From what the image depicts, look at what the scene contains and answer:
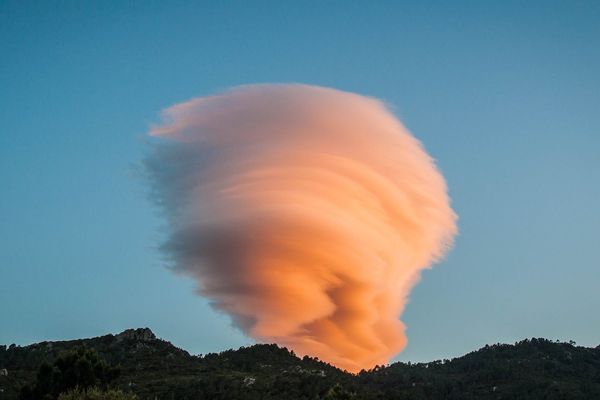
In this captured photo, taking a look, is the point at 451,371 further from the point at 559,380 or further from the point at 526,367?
the point at 559,380

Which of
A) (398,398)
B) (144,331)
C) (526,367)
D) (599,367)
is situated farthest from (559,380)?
(144,331)

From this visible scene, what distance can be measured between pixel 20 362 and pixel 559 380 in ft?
A: 342

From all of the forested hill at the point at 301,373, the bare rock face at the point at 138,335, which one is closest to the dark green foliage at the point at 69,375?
the forested hill at the point at 301,373

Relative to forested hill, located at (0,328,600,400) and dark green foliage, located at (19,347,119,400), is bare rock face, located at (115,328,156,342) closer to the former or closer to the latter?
forested hill, located at (0,328,600,400)

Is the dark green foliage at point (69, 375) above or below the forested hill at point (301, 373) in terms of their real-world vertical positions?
below

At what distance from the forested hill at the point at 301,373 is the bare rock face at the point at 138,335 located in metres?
0.20

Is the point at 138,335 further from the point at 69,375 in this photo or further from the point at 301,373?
the point at 69,375

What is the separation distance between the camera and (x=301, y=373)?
97.8m

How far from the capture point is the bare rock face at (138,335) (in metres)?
119

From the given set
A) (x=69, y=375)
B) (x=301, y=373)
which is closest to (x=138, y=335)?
(x=301, y=373)

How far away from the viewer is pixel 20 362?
103688 mm

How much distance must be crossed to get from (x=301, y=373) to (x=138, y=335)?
39090mm

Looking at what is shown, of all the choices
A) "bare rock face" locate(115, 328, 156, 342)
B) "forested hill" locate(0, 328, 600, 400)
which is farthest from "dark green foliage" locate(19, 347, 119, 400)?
"bare rock face" locate(115, 328, 156, 342)

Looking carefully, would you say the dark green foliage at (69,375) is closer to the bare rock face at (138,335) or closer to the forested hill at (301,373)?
the forested hill at (301,373)
